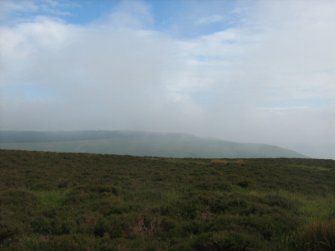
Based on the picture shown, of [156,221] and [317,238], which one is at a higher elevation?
[317,238]

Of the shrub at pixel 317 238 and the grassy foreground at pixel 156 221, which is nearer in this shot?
the shrub at pixel 317 238

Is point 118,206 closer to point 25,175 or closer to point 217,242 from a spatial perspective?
point 217,242

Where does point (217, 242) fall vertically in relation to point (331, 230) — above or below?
below

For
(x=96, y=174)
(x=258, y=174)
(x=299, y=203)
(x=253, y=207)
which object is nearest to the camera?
(x=253, y=207)

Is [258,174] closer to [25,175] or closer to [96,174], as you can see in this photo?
[96,174]

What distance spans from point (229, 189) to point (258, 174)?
942 cm

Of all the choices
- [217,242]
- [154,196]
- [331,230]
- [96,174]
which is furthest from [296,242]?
[96,174]

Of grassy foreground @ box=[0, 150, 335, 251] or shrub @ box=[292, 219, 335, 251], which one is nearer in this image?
shrub @ box=[292, 219, 335, 251]

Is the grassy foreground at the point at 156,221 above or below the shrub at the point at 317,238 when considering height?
below

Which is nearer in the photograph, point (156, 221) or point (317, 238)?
point (317, 238)

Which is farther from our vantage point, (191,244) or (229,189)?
(229,189)

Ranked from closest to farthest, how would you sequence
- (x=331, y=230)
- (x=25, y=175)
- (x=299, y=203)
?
(x=331, y=230), (x=299, y=203), (x=25, y=175)

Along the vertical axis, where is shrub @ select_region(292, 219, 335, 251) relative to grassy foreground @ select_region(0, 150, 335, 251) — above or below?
above

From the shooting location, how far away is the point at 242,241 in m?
7.87
